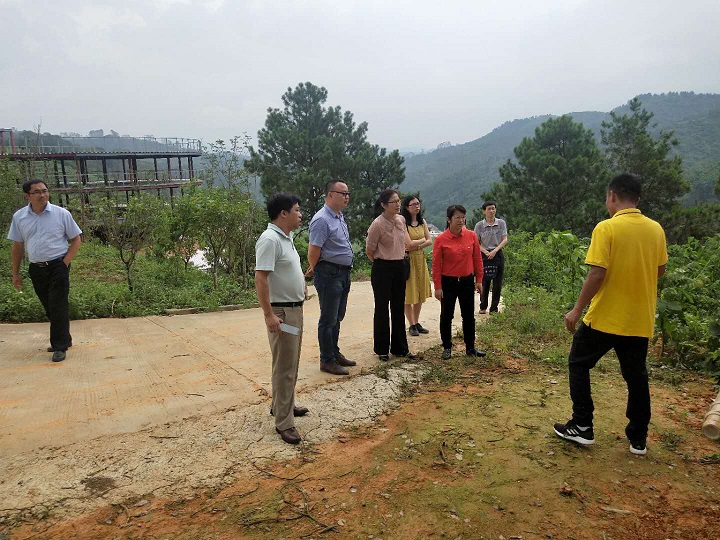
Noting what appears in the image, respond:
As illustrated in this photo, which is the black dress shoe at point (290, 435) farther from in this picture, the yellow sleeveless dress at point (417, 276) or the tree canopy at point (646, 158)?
the tree canopy at point (646, 158)

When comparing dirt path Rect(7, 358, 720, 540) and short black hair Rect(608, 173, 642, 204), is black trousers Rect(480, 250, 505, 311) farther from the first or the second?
short black hair Rect(608, 173, 642, 204)

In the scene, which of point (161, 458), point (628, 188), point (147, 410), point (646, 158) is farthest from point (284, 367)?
point (646, 158)

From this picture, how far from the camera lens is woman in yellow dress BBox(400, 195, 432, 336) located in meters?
5.42

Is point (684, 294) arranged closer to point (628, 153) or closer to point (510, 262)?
point (510, 262)

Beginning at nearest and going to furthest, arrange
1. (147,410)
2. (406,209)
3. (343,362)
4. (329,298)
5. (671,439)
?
(671,439), (147,410), (329,298), (343,362), (406,209)

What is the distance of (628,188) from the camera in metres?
3.00

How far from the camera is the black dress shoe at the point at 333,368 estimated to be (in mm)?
4480

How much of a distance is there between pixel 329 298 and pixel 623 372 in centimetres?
236

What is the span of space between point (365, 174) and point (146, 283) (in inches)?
616

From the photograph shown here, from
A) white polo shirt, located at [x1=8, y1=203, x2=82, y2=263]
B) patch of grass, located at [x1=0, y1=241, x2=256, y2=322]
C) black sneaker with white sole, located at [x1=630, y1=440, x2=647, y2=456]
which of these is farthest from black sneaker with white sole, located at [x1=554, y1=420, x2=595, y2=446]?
patch of grass, located at [x1=0, y1=241, x2=256, y2=322]

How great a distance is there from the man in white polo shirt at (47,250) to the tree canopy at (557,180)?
18.3 metres

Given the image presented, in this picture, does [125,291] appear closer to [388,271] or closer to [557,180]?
[388,271]

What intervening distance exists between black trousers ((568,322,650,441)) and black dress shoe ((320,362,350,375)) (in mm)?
1992

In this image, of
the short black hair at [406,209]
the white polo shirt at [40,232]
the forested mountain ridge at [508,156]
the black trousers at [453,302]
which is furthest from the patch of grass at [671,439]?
the forested mountain ridge at [508,156]
